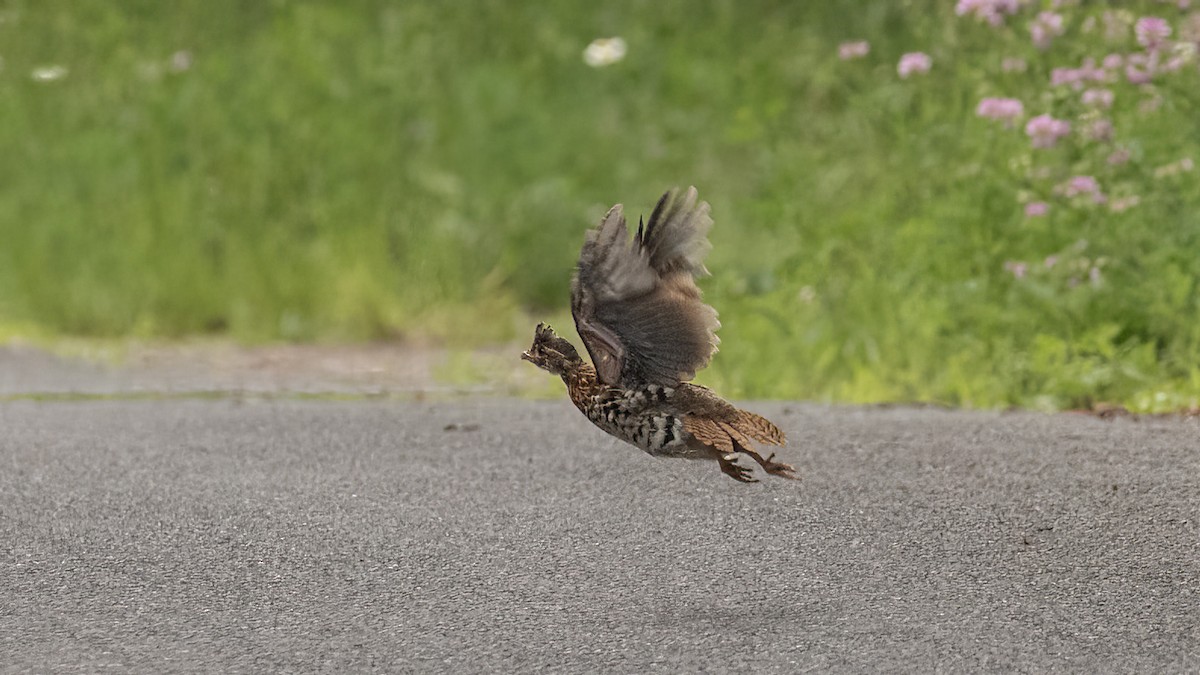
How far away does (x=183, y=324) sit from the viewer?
373 inches

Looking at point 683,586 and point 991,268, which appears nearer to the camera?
point 683,586

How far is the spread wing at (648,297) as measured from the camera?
3514 mm

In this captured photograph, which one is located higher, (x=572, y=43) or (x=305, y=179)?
(x=572, y=43)

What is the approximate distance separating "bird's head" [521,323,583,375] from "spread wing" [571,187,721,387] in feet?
0.32

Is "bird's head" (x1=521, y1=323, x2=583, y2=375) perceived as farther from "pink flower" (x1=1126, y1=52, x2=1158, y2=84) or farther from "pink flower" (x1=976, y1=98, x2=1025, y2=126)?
"pink flower" (x1=1126, y1=52, x2=1158, y2=84)

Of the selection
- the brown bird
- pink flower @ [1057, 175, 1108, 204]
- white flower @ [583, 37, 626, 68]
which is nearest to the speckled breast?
the brown bird

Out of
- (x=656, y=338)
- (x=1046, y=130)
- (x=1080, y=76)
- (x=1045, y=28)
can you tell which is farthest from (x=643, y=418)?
(x=1045, y=28)

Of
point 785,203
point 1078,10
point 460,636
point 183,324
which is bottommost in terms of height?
point 460,636

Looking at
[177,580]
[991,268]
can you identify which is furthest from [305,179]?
[177,580]

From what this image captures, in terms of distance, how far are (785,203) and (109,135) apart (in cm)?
460

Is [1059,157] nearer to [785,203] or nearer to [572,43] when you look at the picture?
[785,203]

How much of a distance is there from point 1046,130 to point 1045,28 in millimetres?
600

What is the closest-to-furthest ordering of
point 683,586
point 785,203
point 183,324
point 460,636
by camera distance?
point 460,636 → point 683,586 → point 785,203 → point 183,324

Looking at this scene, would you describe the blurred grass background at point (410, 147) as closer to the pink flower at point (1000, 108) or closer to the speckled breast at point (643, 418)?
the pink flower at point (1000, 108)
